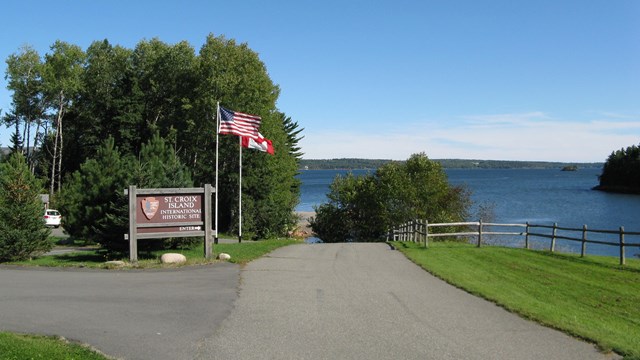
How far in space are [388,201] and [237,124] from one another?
21.2 metres

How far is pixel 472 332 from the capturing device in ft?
27.8

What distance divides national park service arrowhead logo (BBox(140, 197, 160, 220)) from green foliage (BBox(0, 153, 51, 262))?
11.4 feet

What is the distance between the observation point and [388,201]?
4694 centimetres

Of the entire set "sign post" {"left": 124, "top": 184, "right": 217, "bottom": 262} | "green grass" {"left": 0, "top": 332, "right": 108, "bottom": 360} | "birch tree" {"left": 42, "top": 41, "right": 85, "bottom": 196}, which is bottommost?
"green grass" {"left": 0, "top": 332, "right": 108, "bottom": 360}

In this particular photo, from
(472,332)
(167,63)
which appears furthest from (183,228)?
(167,63)

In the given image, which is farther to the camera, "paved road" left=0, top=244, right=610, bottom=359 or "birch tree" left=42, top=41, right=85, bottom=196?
"birch tree" left=42, top=41, right=85, bottom=196

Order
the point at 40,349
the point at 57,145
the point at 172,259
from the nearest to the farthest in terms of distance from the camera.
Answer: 1. the point at 40,349
2. the point at 172,259
3. the point at 57,145

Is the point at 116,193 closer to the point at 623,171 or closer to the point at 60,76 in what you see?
the point at 60,76

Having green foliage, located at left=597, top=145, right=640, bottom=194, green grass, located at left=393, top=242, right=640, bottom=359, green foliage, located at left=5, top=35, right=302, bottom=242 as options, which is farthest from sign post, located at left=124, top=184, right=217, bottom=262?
green foliage, located at left=597, top=145, right=640, bottom=194

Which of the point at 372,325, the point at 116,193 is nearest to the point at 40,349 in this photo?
the point at 372,325

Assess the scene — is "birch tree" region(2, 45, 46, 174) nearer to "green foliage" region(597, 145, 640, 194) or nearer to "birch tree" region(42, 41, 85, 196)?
"birch tree" region(42, 41, 85, 196)

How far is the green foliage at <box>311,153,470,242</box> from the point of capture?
45.2 metres

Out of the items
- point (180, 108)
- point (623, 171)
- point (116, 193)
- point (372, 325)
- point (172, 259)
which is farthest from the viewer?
point (623, 171)

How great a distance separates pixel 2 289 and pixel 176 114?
46106 mm
